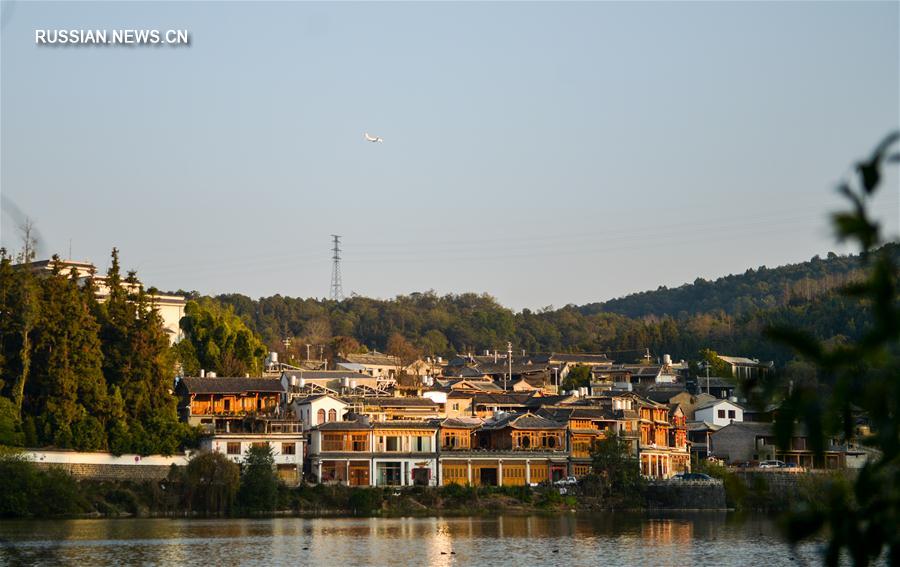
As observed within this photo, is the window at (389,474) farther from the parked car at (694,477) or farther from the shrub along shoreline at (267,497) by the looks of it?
the parked car at (694,477)

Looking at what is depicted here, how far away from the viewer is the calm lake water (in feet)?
126

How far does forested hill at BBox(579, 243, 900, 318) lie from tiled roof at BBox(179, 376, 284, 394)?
95410mm

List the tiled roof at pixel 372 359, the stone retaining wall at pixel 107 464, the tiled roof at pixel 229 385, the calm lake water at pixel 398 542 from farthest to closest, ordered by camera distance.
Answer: the tiled roof at pixel 372 359
the tiled roof at pixel 229 385
the stone retaining wall at pixel 107 464
the calm lake water at pixel 398 542

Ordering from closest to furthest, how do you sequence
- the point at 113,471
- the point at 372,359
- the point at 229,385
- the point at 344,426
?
1. the point at 113,471
2. the point at 344,426
3. the point at 229,385
4. the point at 372,359

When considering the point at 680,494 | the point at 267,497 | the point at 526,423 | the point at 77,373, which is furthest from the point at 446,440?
the point at 77,373

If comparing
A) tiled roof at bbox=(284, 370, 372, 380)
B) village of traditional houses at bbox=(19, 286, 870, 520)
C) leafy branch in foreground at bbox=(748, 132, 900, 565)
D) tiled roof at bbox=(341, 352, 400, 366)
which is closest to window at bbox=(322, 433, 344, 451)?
village of traditional houses at bbox=(19, 286, 870, 520)

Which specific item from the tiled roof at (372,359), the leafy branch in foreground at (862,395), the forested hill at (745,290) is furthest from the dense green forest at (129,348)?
the forested hill at (745,290)

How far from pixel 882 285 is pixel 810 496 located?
50393 millimetres

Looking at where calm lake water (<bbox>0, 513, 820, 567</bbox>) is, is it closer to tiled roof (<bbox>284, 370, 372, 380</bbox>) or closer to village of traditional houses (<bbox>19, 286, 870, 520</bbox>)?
village of traditional houses (<bbox>19, 286, 870, 520</bbox>)

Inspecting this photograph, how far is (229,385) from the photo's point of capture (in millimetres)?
69625

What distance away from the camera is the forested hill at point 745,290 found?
169m

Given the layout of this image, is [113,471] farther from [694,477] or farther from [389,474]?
[694,477]

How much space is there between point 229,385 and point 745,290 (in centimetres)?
12260

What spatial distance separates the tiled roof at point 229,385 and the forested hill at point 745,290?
9541 cm
